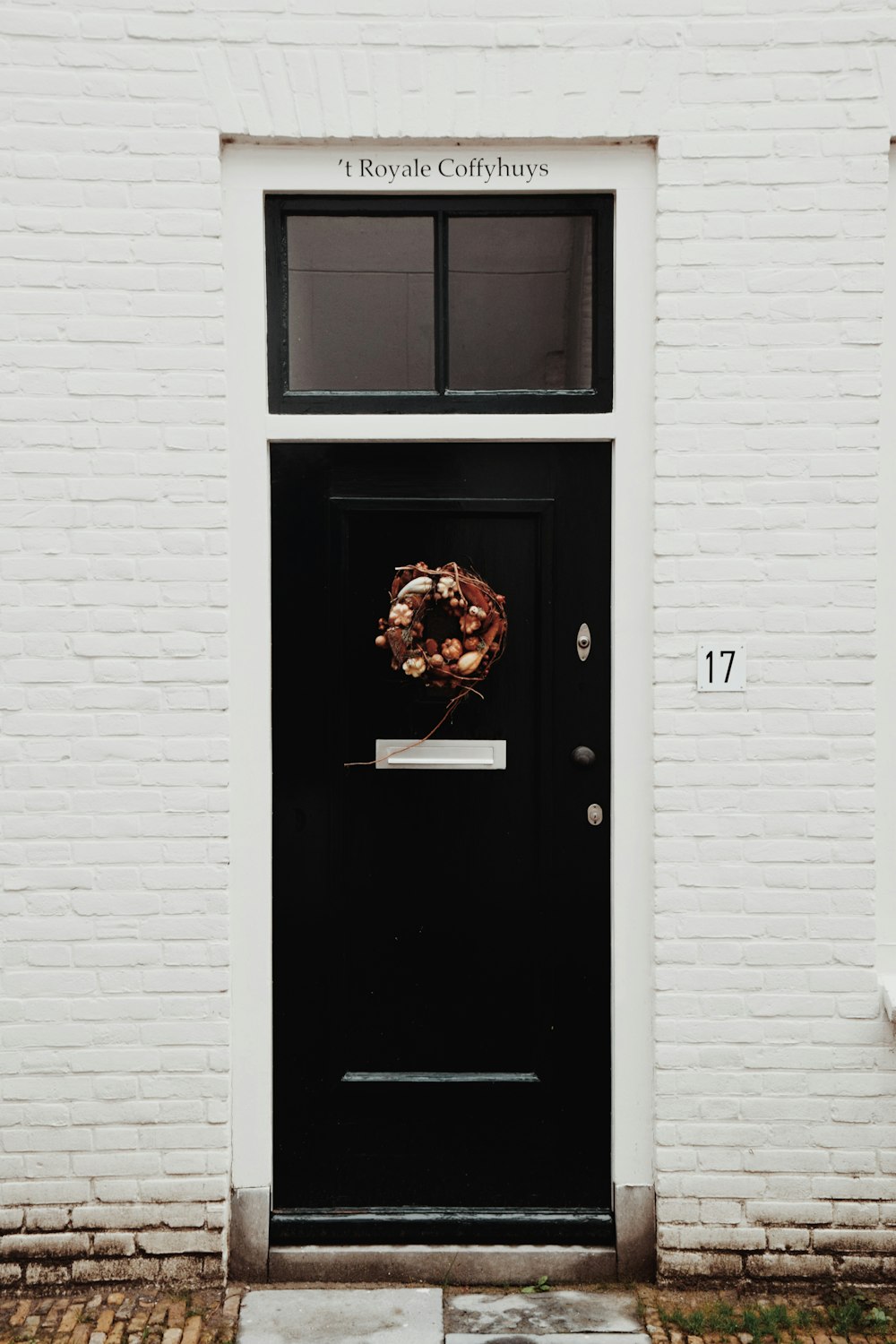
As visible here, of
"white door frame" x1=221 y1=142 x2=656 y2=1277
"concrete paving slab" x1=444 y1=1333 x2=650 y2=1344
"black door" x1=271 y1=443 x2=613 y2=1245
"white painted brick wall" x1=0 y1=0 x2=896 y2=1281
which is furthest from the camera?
"black door" x1=271 y1=443 x2=613 y2=1245

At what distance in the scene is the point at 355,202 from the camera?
3449mm

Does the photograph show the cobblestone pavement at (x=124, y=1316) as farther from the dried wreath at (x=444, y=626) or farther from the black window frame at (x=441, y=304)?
the black window frame at (x=441, y=304)

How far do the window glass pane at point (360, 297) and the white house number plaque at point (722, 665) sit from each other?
1.18 meters

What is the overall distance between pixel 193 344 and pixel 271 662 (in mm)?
958

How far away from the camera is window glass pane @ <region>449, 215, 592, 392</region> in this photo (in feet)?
11.4

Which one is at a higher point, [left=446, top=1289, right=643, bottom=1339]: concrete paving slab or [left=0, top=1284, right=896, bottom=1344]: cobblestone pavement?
[left=446, top=1289, right=643, bottom=1339]: concrete paving slab

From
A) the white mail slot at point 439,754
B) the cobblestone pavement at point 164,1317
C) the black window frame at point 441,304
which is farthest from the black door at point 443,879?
the cobblestone pavement at point 164,1317

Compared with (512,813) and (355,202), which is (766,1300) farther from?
(355,202)

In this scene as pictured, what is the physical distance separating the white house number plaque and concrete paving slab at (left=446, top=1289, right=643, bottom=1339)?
5.95 feet

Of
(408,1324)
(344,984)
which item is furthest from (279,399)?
(408,1324)

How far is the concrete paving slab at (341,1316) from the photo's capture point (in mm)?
3199

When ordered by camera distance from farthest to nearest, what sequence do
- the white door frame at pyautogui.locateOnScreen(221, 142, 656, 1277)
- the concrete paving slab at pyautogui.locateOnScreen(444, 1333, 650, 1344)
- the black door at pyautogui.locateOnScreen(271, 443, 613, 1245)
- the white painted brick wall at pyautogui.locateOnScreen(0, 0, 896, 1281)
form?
the black door at pyautogui.locateOnScreen(271, 443, 613, 1245), the white door frame at pyautogui.locateOnScreen(221, 142, 656, 1277), the white painted brick wall at pyautogui.locateOnScreen(0, 0, 896, 1281), the concrete paving slab at pyautogui.locateOnScreen(444, 1333, 650, 1344)

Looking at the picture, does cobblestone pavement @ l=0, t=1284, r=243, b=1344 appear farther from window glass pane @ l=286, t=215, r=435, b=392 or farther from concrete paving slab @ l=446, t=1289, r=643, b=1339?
window glass pane @ l=286, t=215, r=435, b=392

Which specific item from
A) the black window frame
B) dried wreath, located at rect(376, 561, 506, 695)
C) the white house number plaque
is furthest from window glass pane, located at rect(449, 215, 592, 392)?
the white house number plaque
